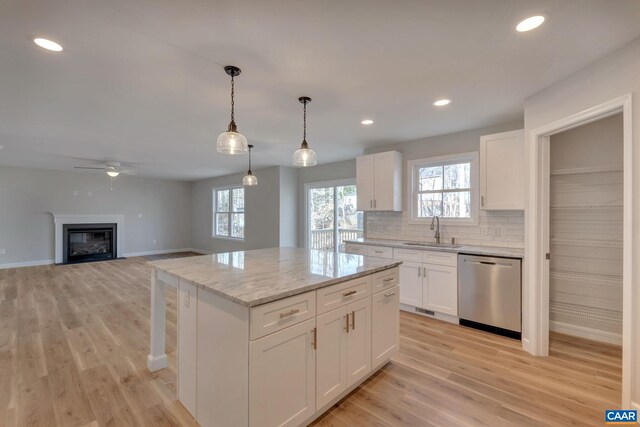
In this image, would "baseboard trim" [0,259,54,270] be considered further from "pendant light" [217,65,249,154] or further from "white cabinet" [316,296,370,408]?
"white cabinet" [316,296,370,408]

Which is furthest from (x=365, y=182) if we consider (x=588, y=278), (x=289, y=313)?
(x=289, y=313)

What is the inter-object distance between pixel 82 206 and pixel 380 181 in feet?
26.5

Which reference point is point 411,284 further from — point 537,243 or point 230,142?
point 230,142

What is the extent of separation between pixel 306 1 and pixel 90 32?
1.37m

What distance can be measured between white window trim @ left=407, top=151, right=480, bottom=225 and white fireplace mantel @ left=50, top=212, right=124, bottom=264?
320 inches

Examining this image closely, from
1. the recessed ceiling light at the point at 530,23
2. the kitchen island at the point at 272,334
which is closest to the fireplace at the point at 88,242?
the kitchen island at the point at 272,334

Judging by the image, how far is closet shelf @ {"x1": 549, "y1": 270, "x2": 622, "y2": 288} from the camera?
2.90 meters

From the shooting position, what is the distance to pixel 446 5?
154cm

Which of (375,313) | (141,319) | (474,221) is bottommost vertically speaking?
(141,319)

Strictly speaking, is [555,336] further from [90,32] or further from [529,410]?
[90,32]

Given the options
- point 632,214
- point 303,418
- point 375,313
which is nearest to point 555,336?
point 632,214

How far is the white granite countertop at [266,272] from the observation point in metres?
1.59

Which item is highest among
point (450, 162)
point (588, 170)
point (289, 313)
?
point (450, 162)

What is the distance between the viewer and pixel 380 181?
445 cm
